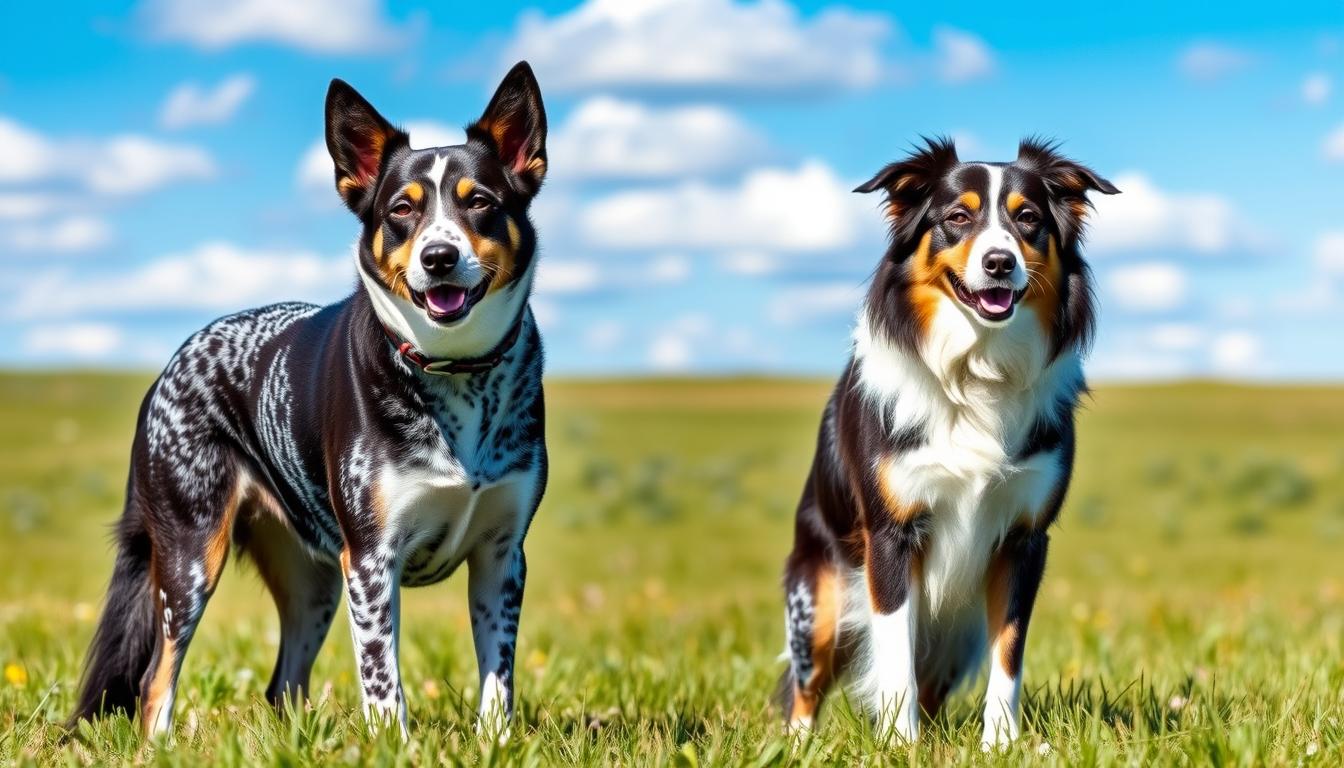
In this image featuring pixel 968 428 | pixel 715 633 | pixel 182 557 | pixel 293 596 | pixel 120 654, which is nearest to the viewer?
pixel 968 428

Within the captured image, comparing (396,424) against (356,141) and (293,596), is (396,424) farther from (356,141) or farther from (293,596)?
(293,596)

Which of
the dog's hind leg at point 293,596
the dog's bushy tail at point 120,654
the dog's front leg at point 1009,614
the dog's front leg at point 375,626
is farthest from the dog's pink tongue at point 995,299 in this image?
the dog's bushy tail at point 120,654

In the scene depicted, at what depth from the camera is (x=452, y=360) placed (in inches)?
208

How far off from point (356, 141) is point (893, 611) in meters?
2.78

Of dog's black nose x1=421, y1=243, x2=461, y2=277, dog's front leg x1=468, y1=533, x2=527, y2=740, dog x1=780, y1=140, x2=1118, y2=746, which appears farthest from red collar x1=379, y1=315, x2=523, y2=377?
dog x1=780, y1=140, x2=1118, y2=746

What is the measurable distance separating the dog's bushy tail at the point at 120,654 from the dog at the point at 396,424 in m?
0.18

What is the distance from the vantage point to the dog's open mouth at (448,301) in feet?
16.5

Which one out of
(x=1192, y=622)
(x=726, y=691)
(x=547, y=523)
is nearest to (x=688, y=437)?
(x=547, y=523)

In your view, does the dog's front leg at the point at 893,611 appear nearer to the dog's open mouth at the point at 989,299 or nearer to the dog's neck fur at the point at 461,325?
the dog's open mouth at the point at 989,299

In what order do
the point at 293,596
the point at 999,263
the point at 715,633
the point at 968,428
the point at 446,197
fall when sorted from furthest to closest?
the point at 715,633 < the point at 293,596 < the point at 968,428 < the point at 999,263 < the point at 446,197

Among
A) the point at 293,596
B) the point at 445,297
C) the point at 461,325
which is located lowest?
the point at 293,596

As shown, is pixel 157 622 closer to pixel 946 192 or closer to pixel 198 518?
pixel 198 518

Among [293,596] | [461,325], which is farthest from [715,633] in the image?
[461,325]

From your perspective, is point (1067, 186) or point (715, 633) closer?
point (1067, 186)
